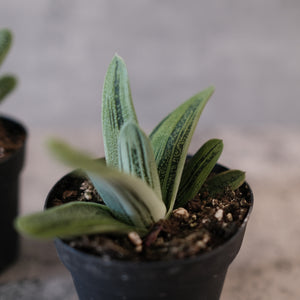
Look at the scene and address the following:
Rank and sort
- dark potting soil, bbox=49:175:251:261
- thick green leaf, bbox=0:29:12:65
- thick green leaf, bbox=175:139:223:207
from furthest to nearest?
thick green leaf, bbox=0:29:12:65 < thick green leaf, bbox=175:139:223:207 < dark potting soil, bbox=49:175:251:261

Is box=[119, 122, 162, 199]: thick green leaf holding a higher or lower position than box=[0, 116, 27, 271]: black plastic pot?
higher

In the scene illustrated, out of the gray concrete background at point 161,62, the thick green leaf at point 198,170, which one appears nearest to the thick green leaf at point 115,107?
the thick green leaf at point 198,170

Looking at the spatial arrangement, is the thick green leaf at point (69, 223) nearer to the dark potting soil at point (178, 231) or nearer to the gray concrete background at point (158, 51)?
the dark potting soil at point (178, 231)

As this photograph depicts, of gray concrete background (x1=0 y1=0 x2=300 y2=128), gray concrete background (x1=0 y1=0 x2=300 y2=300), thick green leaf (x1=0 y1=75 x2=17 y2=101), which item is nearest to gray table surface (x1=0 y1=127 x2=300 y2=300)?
gray concrete background (x1=0 y1=0 x2=300 y2=300)

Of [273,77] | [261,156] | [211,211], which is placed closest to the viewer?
[211,211]

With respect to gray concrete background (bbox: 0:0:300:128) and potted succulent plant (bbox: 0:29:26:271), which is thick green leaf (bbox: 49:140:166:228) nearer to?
potted succulent plant (bbox: 0:29:26:271)

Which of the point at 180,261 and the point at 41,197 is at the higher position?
the point at 180,261

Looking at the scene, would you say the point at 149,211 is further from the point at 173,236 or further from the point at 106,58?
the point at 106,58

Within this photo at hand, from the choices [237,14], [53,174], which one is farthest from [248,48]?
[53,174]
